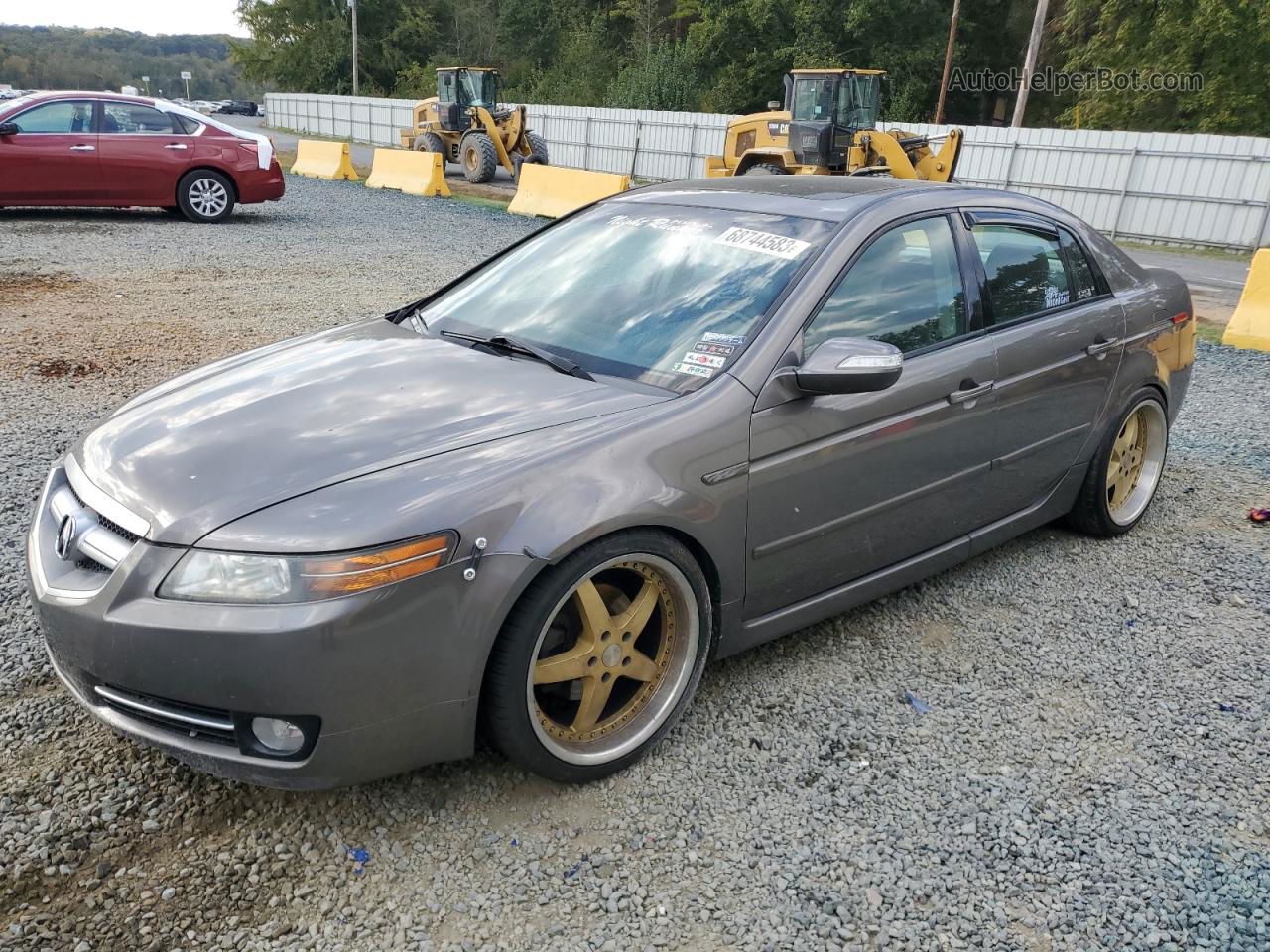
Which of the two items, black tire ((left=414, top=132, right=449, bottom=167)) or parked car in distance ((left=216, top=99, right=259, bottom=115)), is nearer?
black tire ((left=414, top=132, right=449, bottom=167))

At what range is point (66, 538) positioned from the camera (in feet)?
8.35

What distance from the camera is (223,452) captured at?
2611 millimetres

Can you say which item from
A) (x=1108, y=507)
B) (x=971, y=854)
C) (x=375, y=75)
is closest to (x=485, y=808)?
(x=971, y=854)

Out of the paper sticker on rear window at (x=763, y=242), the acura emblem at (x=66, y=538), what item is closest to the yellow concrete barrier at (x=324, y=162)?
the paper sticker on rear window at (x=763, y=242)

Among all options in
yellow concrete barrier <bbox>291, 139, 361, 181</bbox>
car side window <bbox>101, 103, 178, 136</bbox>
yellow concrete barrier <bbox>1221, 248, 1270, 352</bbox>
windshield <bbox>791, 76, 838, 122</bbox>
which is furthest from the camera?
Answer: yellow concrete barrier <bbox>291, 139, 361, 181</bbox>

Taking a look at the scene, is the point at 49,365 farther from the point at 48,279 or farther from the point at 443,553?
Result: the point at 443,553

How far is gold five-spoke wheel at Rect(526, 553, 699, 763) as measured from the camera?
265 cm

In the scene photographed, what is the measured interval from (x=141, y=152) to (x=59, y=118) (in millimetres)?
953

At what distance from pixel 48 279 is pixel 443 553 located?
9.29 m

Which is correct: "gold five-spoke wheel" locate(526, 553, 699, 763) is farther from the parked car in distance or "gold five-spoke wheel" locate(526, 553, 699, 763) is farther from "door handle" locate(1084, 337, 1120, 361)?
the parked car in distance

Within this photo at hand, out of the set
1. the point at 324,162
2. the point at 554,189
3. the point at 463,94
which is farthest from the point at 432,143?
the point at 554,189

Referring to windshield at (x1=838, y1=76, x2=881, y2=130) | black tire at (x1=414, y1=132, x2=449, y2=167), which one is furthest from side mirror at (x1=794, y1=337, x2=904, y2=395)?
black tire at (x1=414, y1=132, x2=449, y2=167)

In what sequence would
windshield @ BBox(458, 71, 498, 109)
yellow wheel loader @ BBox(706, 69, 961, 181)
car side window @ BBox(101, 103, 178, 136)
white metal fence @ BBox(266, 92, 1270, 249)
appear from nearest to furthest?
car side window @ BBox(101, 103, 178, 136), yellow wheel loader @ BBox(706, 69, 961, 181), white metal fence @ BBox(266, 92, 1270, 249), windshield @ BBox(458, 71, 498, 109)

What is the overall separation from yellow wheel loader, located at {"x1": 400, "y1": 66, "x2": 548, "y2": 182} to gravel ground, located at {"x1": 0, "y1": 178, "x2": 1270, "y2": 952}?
66.5ft
